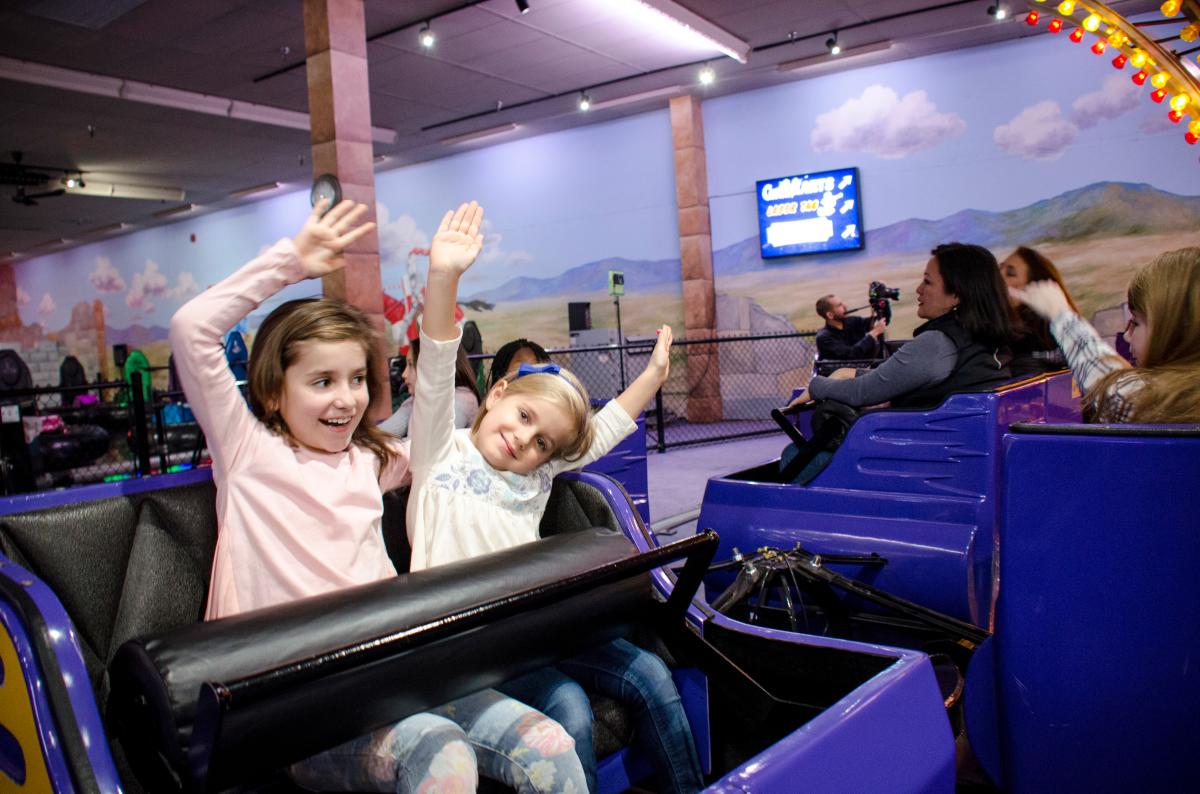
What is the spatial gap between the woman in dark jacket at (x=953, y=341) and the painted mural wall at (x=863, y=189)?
5.38 metres

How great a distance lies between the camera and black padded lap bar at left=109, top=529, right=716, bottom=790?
3.16 feet

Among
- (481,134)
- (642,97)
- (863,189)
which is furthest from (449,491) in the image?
(481,134)

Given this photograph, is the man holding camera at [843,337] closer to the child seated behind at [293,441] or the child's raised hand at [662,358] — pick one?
the child's raised hand at [662,358]

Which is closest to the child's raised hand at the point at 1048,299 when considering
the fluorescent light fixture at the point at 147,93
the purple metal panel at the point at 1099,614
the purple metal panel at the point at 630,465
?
the purple metal panel at the point at 1099,614

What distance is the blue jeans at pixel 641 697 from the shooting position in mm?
1474

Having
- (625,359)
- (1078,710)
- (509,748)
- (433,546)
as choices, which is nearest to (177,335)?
(433,546)

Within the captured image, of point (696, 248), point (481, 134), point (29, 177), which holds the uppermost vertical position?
point (481, 134)

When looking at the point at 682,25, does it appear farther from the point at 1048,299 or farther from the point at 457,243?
the point at 457,243

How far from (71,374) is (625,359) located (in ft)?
20.9

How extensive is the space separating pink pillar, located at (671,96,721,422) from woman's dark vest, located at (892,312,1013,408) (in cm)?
612

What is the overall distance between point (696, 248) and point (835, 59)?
87.4 inches

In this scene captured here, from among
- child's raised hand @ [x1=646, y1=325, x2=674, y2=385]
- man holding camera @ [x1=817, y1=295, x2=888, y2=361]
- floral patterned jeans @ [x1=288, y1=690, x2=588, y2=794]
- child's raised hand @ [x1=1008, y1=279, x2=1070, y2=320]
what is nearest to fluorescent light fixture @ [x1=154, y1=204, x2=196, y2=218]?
man holding camera @ [x1=817, y1=295, x2=888, y2=361]

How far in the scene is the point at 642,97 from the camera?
8.96 metres

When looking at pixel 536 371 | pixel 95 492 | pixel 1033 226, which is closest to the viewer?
pixel 95 492
